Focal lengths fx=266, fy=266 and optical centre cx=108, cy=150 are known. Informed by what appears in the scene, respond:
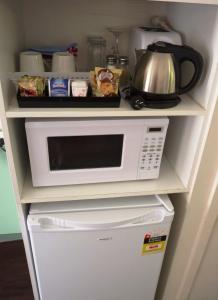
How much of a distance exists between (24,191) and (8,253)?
988 millimetres

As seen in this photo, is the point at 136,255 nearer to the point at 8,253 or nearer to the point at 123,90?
the point at 123,90

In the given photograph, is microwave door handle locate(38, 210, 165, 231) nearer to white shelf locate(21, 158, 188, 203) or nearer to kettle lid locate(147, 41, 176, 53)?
white shelf locate(21, 158, 188, 203)

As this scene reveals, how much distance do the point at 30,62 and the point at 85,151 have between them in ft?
1.23

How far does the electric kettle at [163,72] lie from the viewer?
2.71 feet

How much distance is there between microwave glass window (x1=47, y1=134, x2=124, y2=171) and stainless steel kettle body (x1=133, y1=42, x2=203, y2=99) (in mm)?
195

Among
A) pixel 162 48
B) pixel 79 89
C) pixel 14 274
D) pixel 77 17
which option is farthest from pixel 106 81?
pixel 14 274

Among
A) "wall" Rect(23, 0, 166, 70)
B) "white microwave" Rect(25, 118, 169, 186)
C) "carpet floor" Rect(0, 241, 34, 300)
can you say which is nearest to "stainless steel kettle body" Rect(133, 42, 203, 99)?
"white microwave" Rect(25, 118, 169, 186)

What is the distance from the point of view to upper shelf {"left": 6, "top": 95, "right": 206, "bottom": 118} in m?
0.77

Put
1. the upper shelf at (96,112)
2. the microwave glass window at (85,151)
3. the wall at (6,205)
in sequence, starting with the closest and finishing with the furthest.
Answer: the upper shelf at (96,112) < the microwave glass window at (85,151) < the wall at (6,205)

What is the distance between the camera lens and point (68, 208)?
102cm

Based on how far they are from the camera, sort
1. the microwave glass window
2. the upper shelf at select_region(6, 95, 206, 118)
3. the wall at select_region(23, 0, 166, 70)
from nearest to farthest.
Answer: the upper shelf at select_region(6, 95, 206, 118), the microwave glass window, the wall at select_region(23, 0, 166, 70)

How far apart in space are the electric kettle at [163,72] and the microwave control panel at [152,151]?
0.33 feet

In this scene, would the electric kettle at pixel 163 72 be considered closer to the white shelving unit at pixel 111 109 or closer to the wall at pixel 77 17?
the white shelving unit at pixel 111 109

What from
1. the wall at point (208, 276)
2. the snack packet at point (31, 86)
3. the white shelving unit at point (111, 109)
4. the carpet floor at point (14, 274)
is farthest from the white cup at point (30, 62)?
the carpet floor at point (14, 274)
